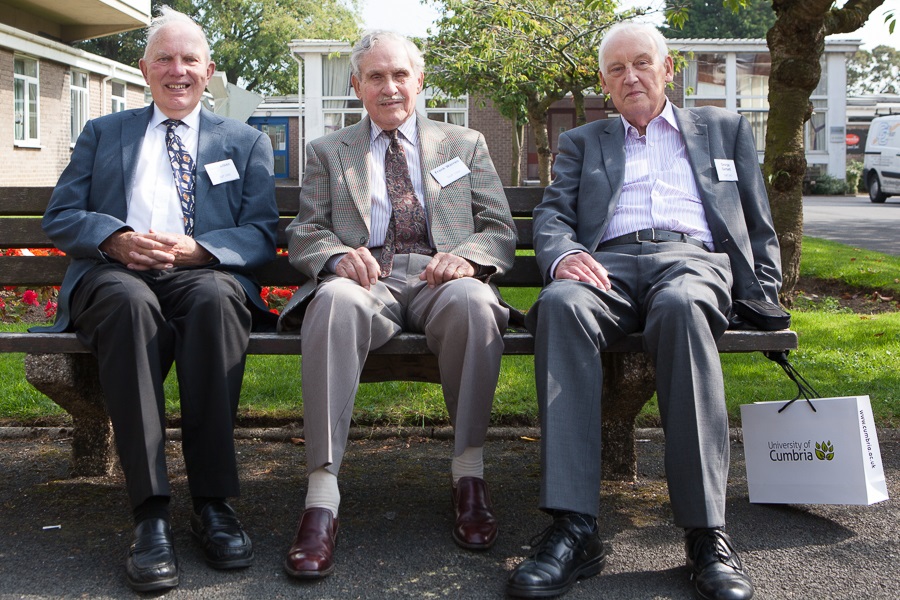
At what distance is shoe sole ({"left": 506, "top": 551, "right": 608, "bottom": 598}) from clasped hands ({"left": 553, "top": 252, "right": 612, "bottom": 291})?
0.93 meters

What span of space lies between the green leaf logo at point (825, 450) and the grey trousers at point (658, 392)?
0.55 metres

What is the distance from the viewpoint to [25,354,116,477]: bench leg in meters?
3.44

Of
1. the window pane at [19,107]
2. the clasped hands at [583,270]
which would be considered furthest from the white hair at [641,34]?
the window pane at [19,107]

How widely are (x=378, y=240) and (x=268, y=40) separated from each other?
2183 inches

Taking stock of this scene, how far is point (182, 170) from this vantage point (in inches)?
147

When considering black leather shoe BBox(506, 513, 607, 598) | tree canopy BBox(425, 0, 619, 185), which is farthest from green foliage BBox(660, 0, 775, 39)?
black leather shoe BBox(506, 513, 607, 598)

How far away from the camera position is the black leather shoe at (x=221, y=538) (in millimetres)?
2945

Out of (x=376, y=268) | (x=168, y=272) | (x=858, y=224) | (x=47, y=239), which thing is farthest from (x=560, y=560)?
(x=858, y=224)

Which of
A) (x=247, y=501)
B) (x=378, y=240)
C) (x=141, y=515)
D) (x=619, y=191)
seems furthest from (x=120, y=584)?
(x=619, y=191)

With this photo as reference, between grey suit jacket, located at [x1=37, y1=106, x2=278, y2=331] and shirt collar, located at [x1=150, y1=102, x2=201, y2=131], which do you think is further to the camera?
shirt collar, located at [x1=150, y1=102, x2=201, y2=131]

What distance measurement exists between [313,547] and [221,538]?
0.31m

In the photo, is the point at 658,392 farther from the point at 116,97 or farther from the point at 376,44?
the point at 116,97

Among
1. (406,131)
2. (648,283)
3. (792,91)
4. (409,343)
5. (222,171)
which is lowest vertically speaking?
(409,343)

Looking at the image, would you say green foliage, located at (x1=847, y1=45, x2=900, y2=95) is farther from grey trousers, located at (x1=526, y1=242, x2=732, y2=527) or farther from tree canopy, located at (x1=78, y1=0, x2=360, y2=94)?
grey trousers, located at (x1=526, y1=242, x2=732, y2=527)
